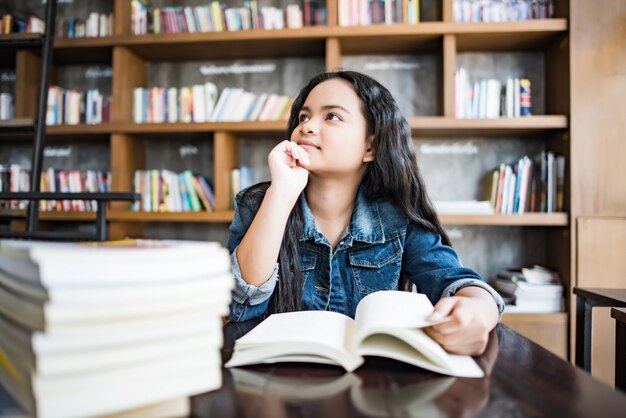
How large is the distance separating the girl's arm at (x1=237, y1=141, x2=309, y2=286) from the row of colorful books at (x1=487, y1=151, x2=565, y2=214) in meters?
1.79

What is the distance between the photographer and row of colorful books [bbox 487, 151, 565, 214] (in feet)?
8.27

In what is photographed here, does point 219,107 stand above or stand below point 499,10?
below

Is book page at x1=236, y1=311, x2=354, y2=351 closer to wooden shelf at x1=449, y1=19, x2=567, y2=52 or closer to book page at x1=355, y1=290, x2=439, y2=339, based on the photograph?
book page at x1=355, y1=290, x2=439, y2=339

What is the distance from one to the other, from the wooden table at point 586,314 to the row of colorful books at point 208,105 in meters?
1.74

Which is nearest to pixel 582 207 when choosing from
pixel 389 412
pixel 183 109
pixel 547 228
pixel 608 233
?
pixel 608 233

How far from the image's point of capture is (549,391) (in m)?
0.52

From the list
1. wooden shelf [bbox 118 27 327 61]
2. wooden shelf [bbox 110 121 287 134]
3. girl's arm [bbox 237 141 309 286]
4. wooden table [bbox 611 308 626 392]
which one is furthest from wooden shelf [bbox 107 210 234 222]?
wooden table [bbox 611 308 626 392]

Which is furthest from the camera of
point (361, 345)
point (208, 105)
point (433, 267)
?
point (208, 105)

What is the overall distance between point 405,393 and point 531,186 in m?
2.35

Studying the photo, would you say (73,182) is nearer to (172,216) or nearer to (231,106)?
(172,216)

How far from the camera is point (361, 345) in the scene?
0.62m

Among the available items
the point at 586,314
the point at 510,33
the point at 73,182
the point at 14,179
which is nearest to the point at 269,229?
the point at 586,314

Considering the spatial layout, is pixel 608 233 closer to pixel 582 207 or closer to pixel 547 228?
pixel 582 207

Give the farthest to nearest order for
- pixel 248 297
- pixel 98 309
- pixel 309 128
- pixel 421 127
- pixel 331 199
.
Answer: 1. pixel 421 127
2. pixel 331 199
3. pixel 309 128
4. pixel 248 297
5. pixel 98 309
